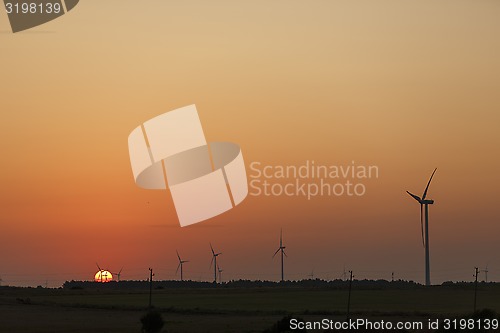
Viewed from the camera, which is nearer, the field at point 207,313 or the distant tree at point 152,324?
the distant tree at point 152,324

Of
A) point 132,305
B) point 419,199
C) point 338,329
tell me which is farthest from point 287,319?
point 419,199

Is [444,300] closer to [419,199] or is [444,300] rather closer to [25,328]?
[419,199]

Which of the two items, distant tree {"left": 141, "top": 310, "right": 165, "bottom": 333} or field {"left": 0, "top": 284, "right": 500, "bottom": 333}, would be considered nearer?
distant tree {"left": 141, "top": 310, "right": 165, "bottom": 333}

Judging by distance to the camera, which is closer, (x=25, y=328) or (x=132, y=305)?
(x=25, y=328)

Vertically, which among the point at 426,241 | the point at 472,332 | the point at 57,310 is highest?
the point at 426,241

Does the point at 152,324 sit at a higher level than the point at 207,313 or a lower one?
lower

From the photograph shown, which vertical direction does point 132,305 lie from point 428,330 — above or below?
above

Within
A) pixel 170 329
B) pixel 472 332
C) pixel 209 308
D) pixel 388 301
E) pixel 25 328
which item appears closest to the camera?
pixel 472 332

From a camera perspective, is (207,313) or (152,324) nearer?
(152,324)

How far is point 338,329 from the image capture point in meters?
83.3

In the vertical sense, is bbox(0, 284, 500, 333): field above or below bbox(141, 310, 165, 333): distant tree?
above

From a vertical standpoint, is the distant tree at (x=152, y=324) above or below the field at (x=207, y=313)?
below

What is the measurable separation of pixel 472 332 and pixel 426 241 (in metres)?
94.1

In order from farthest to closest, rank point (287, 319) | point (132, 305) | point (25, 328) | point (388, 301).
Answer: point (388, 301), point (132, 305), point (25, 328), point (287, 319)
